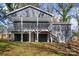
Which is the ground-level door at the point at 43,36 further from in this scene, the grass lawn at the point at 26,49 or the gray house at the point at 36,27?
the grass lawn at the point at 26,49

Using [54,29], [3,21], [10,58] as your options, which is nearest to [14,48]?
[10,58]

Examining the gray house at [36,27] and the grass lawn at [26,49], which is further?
the gray house at [36,27]

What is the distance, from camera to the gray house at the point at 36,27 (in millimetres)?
12672

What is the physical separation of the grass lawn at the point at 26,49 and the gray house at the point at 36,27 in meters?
0.85

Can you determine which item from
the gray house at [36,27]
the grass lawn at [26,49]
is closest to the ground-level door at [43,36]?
the gray house at [36,27]

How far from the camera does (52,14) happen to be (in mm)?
12742

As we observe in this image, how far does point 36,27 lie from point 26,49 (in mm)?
1905

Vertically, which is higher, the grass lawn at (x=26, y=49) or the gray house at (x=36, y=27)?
the gray house at (x=36, y=27)

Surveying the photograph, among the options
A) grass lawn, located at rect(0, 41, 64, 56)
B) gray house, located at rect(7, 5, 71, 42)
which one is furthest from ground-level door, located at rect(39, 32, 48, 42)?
grass lawn, located at rect(0, 41, 64, 56)

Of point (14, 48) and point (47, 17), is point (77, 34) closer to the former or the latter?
point (47, 17)

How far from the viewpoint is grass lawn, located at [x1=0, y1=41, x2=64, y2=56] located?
36.1ft

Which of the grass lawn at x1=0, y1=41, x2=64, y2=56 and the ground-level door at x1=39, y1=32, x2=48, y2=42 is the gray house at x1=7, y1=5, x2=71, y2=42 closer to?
the ground-level door at x1=39, y1=32, x2=48, y2=42

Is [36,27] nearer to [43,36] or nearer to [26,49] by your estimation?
[43,36]

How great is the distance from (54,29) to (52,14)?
68cm
